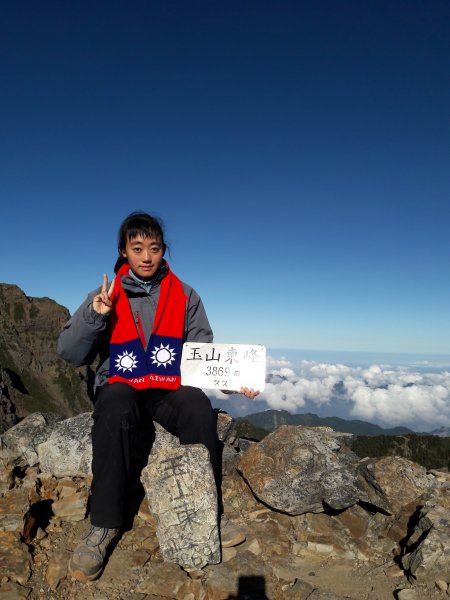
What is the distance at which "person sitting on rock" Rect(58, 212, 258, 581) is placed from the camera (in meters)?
5.10

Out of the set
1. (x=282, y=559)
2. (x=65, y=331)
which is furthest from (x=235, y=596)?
(x=65, y=331)

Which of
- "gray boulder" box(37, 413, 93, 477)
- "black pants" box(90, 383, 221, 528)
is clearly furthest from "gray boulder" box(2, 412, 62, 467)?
"black pants" box(90, 383, 221, 528)

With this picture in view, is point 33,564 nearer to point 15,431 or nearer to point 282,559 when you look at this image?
point 282,559

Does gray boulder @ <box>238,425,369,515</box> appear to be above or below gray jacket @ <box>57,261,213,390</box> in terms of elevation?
below

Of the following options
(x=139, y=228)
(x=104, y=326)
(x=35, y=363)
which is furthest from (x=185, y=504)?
(x=35, y=363)

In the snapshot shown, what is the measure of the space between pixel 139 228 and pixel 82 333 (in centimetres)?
189

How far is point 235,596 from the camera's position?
15.8 feet

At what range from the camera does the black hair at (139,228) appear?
244 inches

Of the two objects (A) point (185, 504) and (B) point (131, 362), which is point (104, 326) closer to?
(B) point (131, 362)

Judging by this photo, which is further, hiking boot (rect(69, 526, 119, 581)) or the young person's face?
the young person's face

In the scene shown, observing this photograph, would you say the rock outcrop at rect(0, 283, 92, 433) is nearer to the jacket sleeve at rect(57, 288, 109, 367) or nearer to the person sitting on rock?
the person sitting on rock

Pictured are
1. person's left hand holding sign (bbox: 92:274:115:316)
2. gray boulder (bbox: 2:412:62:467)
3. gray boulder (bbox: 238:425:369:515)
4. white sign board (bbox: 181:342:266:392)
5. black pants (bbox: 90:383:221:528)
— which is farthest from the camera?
gray boulder (bbox: 2:412:62:467)

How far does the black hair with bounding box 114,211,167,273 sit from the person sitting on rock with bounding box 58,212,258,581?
0.02 meters

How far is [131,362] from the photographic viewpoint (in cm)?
597
